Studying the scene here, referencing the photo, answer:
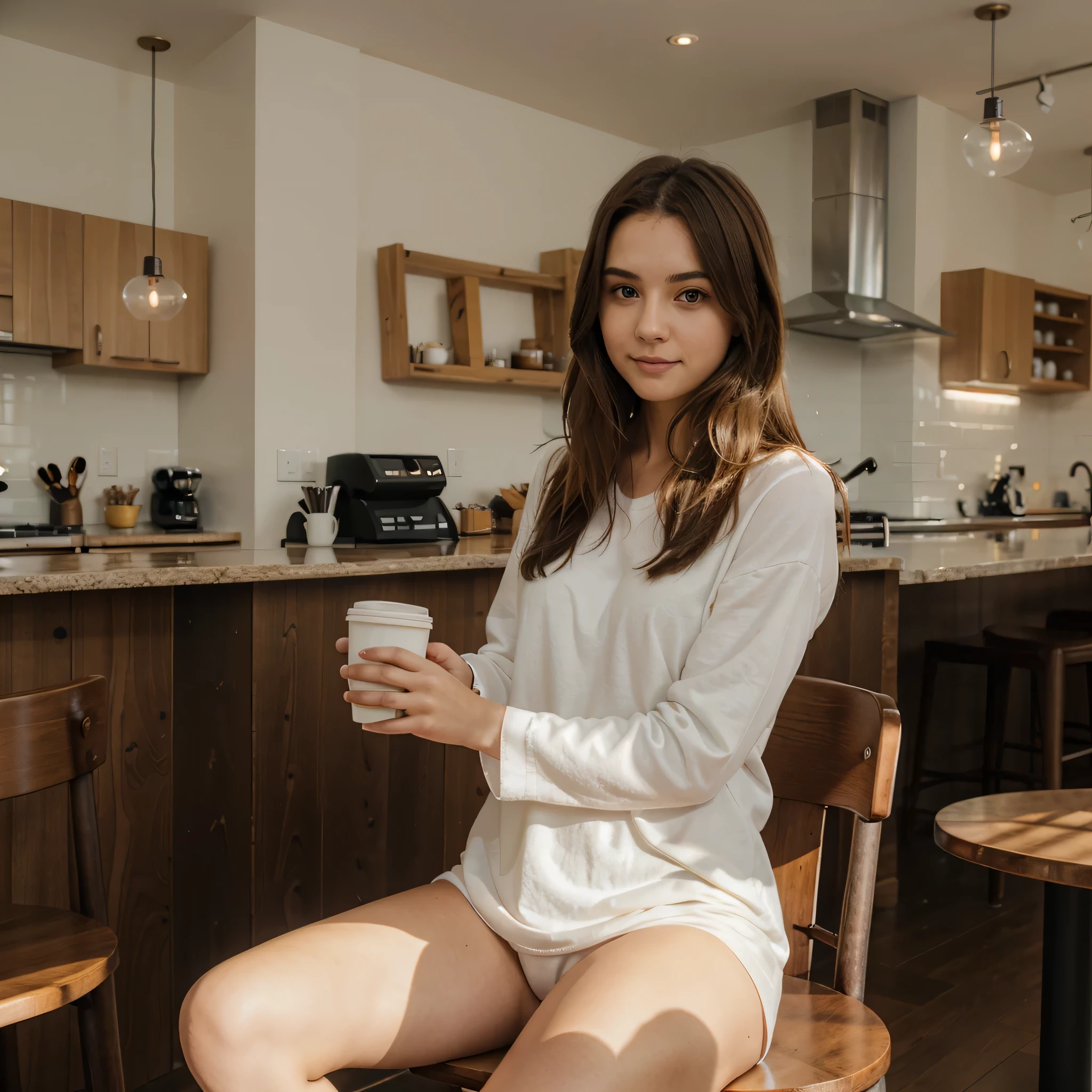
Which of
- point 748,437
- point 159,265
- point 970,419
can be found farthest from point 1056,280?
point 748,437

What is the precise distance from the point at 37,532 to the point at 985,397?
520 cm

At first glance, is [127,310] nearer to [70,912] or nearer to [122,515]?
[122,515]

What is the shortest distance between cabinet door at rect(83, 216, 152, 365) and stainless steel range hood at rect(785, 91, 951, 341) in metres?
2.99

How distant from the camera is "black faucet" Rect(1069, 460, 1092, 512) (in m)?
6.84

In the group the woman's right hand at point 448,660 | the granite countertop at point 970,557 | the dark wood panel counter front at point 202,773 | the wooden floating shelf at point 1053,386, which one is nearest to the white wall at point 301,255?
the dark wood panel counter front at point 202,773

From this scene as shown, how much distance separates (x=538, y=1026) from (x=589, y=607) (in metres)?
0.43

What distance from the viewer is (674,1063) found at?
2.80 feet

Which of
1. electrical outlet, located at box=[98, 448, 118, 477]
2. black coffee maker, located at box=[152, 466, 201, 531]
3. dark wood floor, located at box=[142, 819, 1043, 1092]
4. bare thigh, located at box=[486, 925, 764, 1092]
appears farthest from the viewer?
electrical outlet, located at box=[98, 448, 118, 477]

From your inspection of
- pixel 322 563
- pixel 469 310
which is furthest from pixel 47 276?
pixel 322 563

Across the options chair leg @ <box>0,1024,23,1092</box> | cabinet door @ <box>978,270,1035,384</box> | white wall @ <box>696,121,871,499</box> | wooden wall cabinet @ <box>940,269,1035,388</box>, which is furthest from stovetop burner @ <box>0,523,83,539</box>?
cabinet door @ <box>978,270,1035,384</box>

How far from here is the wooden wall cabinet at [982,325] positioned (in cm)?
571

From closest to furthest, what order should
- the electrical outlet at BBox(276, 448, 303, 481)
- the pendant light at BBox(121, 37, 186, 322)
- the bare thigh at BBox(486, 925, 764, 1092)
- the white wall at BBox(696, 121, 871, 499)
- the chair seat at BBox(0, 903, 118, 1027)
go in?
1. the bare thigh at BBox(486, 925, 764, 1092)
2. the chair seat at BBox(0, 903, 118, 1027)
3. the pendant light at BBox(121, 37, 186, 322)
4. the electrical outlet at BBox(276, 448, 303, 481)
5. the white wall at BBox(696, 121, 871, 499)

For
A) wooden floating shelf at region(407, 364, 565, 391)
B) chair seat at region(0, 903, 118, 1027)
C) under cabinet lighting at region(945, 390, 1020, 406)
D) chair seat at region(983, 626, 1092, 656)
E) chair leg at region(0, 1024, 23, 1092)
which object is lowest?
chair leg at region(0, 1024, 23, 1092)

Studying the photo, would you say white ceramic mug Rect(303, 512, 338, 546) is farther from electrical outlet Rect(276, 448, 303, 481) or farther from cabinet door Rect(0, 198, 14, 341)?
cabinet door Rect(0, 198, 14, 341)
